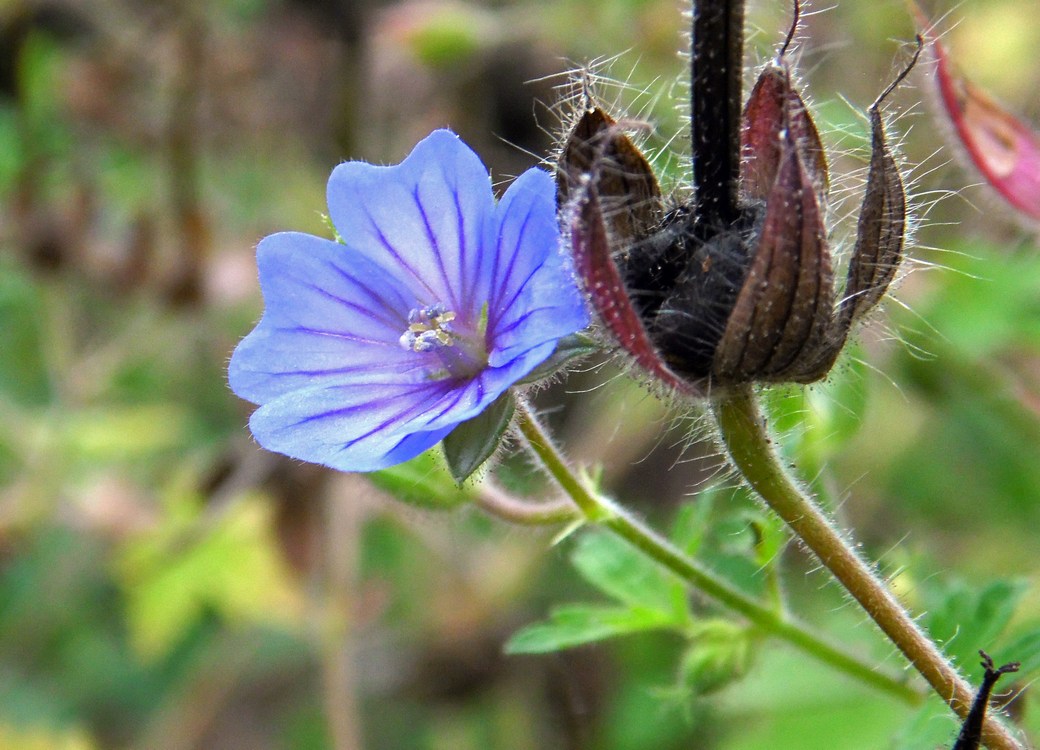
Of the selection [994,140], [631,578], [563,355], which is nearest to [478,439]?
[563,355]

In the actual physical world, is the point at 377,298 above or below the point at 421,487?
above

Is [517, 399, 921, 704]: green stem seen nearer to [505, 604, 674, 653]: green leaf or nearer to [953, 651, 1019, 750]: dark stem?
[505, 604, 674, 653]: green leaf

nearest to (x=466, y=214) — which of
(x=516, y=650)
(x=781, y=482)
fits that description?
(x=781, y=482)

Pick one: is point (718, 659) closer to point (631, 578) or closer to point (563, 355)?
point (631, 578)

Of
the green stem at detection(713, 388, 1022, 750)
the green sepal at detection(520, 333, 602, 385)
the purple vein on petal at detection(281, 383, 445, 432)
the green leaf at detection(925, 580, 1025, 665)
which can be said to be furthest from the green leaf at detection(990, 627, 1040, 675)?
the purple vein on petal at detection(281, 383, 445, 432)

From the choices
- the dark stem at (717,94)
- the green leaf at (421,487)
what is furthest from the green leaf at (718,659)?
the dark stem at (717,94)
